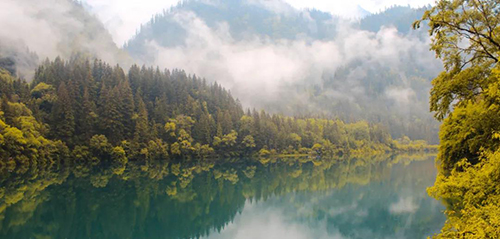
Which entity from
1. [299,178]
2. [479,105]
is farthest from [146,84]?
[479,105]

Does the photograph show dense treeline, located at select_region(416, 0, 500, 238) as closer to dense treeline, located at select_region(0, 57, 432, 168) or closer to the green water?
the green water

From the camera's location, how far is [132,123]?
101 metres

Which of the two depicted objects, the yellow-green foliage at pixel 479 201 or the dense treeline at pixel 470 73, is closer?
the yellow-green foliage at pixel 479 201

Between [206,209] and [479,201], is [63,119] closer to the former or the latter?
[206,209]

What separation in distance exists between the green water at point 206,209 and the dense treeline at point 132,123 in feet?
Answer: 98.4

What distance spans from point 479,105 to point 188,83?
140 m

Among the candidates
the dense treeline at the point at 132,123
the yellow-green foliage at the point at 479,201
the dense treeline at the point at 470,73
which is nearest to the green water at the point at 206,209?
the dense treeline at the point at 470,73

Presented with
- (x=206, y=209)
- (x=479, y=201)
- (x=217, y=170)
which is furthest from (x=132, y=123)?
(x=479, y=201)

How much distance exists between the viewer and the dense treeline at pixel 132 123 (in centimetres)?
8131

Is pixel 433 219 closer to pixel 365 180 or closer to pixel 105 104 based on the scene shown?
pixel 365 180

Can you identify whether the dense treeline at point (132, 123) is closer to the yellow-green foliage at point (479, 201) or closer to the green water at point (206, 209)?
the green water at point (206, 209)

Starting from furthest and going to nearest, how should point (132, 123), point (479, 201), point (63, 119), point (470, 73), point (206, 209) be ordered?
point (132, 123) < point (63, 119) < point (206, 209) < point (470, 73) < point (479, 201)

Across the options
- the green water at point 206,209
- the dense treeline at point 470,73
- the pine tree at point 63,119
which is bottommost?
the green water at point 206,209

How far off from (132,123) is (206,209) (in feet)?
233
